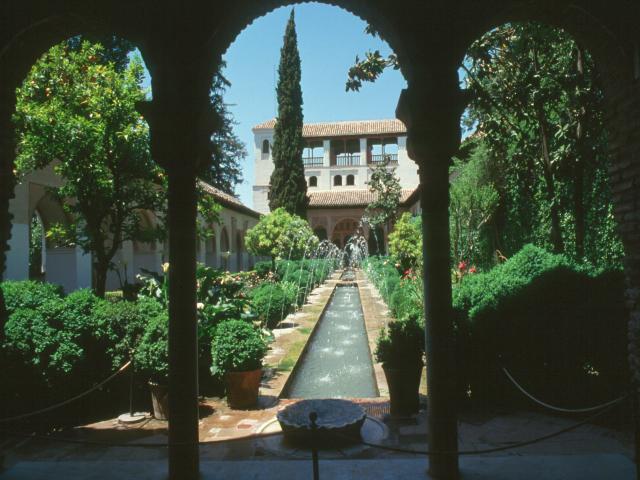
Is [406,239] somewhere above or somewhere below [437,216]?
above

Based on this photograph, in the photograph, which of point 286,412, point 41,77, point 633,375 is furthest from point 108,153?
point 633,375

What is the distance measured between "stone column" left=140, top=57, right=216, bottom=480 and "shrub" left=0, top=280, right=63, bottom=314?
117 inches

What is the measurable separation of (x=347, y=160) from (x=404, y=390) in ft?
130

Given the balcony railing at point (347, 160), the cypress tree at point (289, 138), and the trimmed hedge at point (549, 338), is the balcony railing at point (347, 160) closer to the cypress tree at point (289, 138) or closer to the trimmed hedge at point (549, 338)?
the cypress tree at point (289, 138)

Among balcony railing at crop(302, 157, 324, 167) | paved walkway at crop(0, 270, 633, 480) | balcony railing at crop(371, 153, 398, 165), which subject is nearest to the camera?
paved walkway at crop(0, 270, 633, 480)

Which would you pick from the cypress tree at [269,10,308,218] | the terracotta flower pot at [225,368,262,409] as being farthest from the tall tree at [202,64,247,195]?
the terracotta flower pot at [225,368,262,409]

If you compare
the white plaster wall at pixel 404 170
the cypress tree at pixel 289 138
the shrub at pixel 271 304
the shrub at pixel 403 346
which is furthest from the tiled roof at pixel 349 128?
the shrub at pixel 403 346

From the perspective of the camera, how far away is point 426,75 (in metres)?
3.60

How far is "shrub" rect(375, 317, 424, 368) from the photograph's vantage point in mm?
5215

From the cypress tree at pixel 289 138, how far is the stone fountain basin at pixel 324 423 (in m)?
28.0

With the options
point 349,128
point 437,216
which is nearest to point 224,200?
point 437,216

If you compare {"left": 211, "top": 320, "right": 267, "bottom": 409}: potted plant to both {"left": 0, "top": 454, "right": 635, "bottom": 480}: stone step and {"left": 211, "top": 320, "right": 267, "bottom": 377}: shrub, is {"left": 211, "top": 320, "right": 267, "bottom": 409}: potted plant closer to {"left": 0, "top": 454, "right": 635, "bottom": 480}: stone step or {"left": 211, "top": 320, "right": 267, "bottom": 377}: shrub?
{"left": 211, "top": 320, "right": 267, "bottom": 377}: shrub

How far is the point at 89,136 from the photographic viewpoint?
7668mm

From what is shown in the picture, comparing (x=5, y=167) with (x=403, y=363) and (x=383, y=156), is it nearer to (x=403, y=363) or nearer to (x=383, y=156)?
(x=403, y=363)
